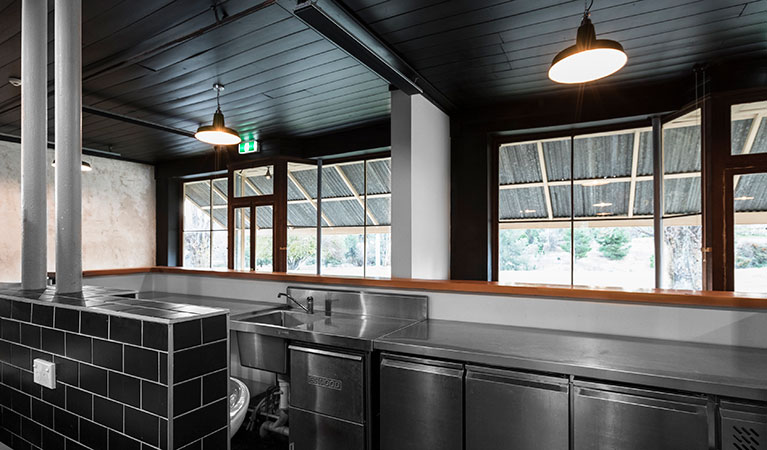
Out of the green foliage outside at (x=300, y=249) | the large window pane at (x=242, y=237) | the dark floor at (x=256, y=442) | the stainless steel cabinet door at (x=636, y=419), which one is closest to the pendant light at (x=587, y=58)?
the stainless steel cabinet door at (x=636, y=419)

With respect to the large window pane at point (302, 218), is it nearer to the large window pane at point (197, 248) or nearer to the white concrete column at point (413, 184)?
the large window pane at point (197, 248)

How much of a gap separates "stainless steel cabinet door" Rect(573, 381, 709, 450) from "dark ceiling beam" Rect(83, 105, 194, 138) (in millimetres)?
4844

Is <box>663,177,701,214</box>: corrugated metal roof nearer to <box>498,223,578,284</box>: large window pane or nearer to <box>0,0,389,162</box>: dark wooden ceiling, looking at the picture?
<box>498,223,578,284</box>: large window pane

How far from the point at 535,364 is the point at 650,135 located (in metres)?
3.23

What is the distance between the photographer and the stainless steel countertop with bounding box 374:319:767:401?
1.45 meters

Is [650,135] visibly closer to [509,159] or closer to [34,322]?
[509,159]

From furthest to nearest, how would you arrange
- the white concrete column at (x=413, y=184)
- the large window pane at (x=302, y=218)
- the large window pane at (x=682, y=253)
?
the large window pane at (x=302, y=218), the white concrete column at (x=413, y=184), the large window pane at (x=682, y=253)

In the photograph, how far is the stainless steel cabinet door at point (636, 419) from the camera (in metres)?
1.43

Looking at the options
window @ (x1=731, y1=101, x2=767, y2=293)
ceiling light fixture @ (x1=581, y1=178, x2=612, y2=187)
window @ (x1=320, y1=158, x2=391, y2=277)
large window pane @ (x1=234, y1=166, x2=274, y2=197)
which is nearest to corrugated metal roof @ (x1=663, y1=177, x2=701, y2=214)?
window @ (x1=731, y1=101, x2=767, y2=293)

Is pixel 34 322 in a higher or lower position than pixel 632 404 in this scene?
higher

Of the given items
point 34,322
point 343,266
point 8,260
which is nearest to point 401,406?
point 34,322

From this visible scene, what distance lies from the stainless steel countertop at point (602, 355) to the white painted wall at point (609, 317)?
0.16 feet

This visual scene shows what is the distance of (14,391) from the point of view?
1327 mm

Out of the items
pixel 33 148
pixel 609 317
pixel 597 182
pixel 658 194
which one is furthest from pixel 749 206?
pixel 33 148
